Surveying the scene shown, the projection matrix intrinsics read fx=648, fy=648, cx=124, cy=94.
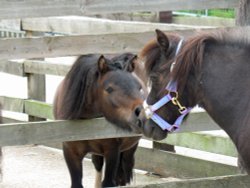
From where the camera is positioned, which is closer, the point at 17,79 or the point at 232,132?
the point at 232,132

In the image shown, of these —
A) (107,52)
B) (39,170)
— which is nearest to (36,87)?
(39,170)

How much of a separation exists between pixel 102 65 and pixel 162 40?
1439 millimetres

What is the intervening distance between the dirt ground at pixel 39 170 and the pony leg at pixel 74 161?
51.5 inches

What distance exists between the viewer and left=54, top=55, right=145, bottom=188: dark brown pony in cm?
505

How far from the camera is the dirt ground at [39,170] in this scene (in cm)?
682

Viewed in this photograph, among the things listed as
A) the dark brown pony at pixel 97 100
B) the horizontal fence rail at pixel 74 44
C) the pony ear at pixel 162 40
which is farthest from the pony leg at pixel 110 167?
the pony ear at pixel 162 40

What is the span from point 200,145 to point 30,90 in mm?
2650

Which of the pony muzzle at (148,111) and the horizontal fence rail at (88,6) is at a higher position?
the horizontal fence rail at (88,6)

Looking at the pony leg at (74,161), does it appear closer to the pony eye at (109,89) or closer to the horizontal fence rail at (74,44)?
the pony eye at (109,89)

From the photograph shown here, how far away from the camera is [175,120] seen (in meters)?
3.92

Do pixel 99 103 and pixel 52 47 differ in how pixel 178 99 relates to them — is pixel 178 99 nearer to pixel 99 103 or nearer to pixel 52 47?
pixel 99 103

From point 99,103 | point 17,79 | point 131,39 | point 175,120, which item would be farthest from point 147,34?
point 17,79

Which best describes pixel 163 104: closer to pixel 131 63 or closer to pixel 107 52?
pixel 131 63

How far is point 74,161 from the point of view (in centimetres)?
543
